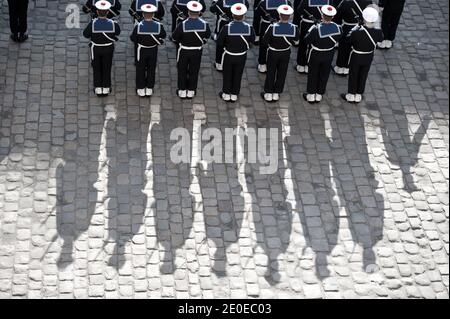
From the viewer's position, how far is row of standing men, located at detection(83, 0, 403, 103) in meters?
12.3

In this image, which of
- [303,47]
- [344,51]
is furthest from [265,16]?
[344,51]

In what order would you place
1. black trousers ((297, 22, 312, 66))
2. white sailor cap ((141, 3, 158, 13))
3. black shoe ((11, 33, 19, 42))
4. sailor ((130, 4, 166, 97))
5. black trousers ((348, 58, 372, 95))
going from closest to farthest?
white sailor cap ((141, 3, 158, 13))
sailor ((130, 4, 166, 97))
black trousers ((348, 58, 372, 95))
black trousers ((297, 22, 312, 66))
black shoe ((11, 33, 19, 42))

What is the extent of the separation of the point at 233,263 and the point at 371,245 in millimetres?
1849

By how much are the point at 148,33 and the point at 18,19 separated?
277cm

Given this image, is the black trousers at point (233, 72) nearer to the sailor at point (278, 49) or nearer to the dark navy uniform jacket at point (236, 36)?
the dark navy uniform jacket at point (236, 36)

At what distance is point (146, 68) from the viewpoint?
1284 cm

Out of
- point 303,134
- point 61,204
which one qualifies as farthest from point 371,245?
point 61,204

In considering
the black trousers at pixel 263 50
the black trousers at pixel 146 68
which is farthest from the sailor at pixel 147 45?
the black trousers at pixel 263 50

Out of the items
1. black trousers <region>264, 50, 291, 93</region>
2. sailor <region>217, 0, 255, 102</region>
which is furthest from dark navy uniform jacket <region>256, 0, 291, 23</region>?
sailor <region>217, 0, 255, 102</region>

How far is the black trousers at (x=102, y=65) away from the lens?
1252 cm

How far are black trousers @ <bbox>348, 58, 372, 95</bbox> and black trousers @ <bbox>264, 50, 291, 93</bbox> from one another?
3.32 feet

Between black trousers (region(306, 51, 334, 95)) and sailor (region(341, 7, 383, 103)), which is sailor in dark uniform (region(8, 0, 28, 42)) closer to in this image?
black trousers (region(306, 51, 334, 95))

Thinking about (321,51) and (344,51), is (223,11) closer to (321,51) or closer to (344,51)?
(321,51)

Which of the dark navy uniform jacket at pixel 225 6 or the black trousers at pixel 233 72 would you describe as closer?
the black trousers at pixel 233 72
